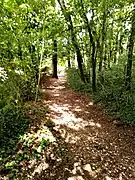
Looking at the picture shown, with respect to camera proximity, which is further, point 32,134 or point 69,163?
point 32,134

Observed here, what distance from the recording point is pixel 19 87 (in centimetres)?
745

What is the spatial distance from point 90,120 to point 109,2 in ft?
15.6

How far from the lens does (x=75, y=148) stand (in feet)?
17.5

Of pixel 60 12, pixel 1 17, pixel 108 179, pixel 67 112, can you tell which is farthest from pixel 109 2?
pixel 108 179

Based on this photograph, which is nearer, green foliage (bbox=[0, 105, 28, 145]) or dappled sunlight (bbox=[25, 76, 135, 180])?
dappled sunlight (bbox=[25, 76, 135, 180])

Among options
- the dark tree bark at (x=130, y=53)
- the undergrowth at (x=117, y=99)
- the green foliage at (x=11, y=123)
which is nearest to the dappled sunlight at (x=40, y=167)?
the green foliage at (x=11, y=123)

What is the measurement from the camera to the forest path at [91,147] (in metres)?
4.47

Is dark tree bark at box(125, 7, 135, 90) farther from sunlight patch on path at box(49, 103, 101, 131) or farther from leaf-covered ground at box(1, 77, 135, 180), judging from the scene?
sunlight patch on path at box(49, 103, 101, 131)

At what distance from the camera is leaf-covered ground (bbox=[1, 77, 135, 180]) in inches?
176

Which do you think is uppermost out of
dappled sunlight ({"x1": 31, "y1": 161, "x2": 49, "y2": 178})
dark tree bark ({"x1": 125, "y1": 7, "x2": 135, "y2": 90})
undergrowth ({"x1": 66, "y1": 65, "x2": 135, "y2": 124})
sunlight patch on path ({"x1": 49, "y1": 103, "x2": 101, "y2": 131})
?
dark tree bark ({"x1": 125, "y1": 7, "x2": 135, "y2": 90})

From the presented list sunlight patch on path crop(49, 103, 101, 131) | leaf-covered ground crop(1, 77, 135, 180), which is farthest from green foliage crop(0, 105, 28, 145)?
sunlight patch on path crop(49, 103, 101, 131)

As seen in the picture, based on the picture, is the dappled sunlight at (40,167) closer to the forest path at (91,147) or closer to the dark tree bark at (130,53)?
the forest path at (91,147)

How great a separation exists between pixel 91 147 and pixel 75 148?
1.51 ft

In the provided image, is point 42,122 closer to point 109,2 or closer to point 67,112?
point 67,112
